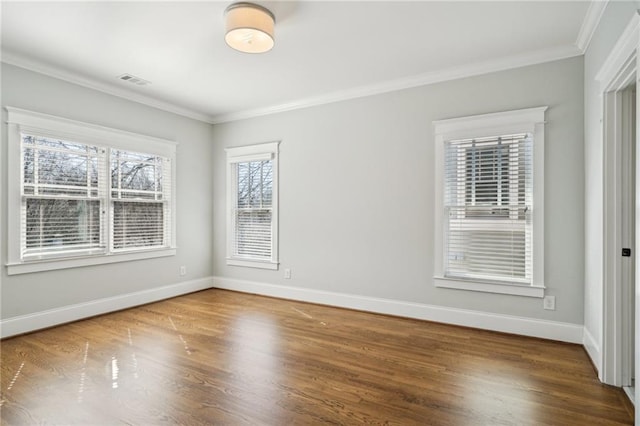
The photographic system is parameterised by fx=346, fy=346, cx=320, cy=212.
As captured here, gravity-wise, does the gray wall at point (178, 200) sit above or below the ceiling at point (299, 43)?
below

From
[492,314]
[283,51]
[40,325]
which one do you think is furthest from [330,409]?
[40,325]

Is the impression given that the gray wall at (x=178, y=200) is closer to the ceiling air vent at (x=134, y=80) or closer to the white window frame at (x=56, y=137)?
the white window frame at (x=56, y=137)

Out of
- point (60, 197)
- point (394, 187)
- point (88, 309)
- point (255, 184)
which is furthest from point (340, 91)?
point (88, 309)

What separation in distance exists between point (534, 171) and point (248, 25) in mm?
2995

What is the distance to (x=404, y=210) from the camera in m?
4.15

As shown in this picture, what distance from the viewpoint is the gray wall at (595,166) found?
2463 millimetres

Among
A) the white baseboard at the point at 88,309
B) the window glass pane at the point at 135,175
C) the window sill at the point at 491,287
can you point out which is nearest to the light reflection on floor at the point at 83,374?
the white baseboard at the point at 88,309

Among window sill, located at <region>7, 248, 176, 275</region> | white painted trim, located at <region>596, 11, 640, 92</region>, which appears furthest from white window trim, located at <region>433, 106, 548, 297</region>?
window sill, located at <region>7, 248, 176, 275</region>

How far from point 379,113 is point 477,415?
10.9 feet

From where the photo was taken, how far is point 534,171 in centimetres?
346

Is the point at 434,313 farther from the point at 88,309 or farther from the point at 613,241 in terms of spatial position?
the point at 88,309

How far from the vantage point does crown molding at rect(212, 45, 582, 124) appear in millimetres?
3377

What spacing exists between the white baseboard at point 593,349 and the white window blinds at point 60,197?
5.13 m

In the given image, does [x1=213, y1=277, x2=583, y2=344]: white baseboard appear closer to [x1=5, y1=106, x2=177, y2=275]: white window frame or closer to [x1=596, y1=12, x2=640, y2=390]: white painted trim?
[x1=596, y1=12, x2=640, y2=390]: white painted trim
